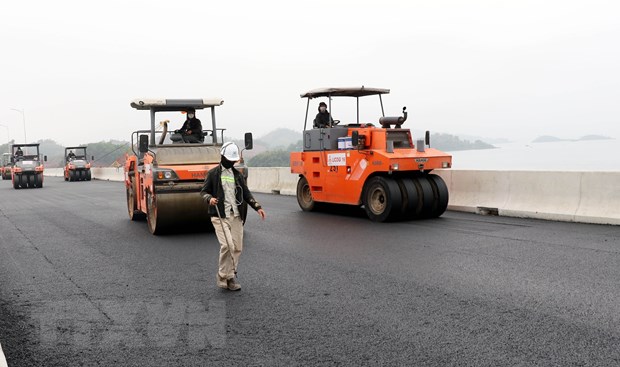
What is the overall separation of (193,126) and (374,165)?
3832 millimetres

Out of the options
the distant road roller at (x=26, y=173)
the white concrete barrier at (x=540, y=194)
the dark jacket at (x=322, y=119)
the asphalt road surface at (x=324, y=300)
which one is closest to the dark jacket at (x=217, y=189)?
the asphalt road surface at (x=324, y=300)

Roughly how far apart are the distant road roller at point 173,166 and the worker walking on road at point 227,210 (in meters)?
3.09

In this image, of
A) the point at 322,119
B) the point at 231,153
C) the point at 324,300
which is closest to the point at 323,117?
the point at 322,119

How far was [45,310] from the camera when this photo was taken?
5.80 m

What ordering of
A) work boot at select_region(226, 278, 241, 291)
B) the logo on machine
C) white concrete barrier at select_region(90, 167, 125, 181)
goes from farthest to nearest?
white concrete barrier at select_region(90, 167, 125, 181) < the logo on machine < work boot at select_region(226, 278, 241, 291)

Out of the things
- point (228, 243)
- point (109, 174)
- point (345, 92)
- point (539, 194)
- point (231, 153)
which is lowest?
point (109, 174)

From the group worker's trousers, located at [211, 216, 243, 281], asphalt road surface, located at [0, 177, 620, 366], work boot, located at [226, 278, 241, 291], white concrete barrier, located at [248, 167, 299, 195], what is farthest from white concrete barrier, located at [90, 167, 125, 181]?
work boot, located at [226, 278, 241, 291]

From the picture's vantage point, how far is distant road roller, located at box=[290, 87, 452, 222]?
1225cm

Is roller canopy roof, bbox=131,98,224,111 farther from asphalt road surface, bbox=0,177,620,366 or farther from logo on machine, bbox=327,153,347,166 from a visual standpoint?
asphalt road surface, bbox=0,177,620,366

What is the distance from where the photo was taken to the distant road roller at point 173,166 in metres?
10.8

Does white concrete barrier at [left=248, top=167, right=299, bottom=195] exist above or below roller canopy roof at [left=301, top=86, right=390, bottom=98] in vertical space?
below

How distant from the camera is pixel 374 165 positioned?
12.5 m

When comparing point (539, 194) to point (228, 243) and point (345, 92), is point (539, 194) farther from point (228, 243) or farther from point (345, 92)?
point (228, 243)

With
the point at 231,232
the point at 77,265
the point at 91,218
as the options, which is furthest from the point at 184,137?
the point at 231,232
